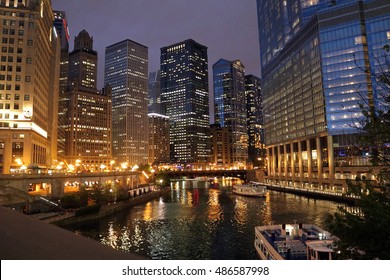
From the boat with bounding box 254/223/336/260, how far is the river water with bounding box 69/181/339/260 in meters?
2.52

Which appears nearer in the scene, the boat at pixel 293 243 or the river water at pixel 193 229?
the boat at pixel 293 243

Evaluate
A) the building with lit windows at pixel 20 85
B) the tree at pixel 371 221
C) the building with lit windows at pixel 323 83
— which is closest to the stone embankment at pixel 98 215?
the building with lit windows at pixel 20 85

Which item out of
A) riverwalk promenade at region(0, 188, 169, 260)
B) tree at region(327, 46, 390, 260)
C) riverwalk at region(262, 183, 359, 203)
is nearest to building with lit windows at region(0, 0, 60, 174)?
riverwalk at region(262, 183, 359, 203)

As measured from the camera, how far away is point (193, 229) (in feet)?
163

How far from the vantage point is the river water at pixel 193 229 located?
1458 inches

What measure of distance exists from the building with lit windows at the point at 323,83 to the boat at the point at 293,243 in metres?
52.1

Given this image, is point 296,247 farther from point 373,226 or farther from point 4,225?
point 4,225

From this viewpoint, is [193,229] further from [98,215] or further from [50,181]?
[50,181]

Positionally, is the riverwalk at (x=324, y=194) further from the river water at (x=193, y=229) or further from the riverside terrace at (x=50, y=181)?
the riverside terrace at (x=50, y=181)

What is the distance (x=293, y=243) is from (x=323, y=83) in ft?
292

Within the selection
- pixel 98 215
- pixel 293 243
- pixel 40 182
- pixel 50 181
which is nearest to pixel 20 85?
pixel 50 181

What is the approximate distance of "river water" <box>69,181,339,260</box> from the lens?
1458 inches

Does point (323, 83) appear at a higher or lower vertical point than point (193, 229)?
higher

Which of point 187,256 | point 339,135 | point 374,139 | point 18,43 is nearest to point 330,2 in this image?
point 339,135
